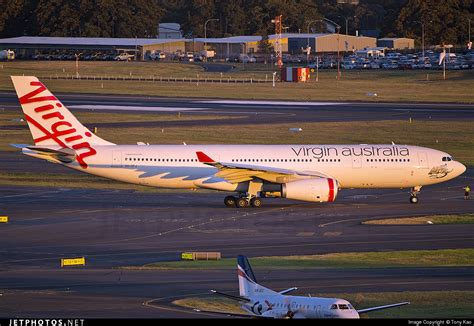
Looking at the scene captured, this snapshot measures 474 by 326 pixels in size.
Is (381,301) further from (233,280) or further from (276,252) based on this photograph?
(276,252)

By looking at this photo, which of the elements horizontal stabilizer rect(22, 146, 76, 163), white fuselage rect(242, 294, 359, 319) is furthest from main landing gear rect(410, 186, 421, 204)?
white fuselage rect(242, 294, 359, 319)

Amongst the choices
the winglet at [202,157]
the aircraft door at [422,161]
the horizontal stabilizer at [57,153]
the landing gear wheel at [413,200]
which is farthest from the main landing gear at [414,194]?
the horizontal stabilizer at [57,153]

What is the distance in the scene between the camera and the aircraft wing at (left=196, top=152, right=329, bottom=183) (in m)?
56.3

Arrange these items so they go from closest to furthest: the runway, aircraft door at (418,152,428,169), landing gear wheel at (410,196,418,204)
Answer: the runway < aircraft door at (418,152,428,169) < landing gear wheel at (410,196,418,204)

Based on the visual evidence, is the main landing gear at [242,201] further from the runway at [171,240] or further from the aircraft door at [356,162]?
the aircraft door at [356,162]

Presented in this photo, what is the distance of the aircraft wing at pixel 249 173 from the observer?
185 feet

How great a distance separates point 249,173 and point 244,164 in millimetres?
848

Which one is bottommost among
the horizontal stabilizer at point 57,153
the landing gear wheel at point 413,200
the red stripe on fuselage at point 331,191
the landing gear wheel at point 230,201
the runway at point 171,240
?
the runway at point 171,240

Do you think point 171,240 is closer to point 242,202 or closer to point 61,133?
point 242,202

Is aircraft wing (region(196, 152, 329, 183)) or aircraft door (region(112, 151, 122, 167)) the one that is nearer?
aircraft wing (region(196, 152, 329, 183))

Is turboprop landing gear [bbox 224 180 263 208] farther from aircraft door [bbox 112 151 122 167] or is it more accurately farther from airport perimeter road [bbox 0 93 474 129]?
airport perimeter road [bbox 0 93 474 129]

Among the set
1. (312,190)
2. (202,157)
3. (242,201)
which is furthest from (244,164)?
(312,190)

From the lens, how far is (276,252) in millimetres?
44531

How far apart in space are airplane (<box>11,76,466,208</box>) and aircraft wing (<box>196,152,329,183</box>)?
52 millimetres
